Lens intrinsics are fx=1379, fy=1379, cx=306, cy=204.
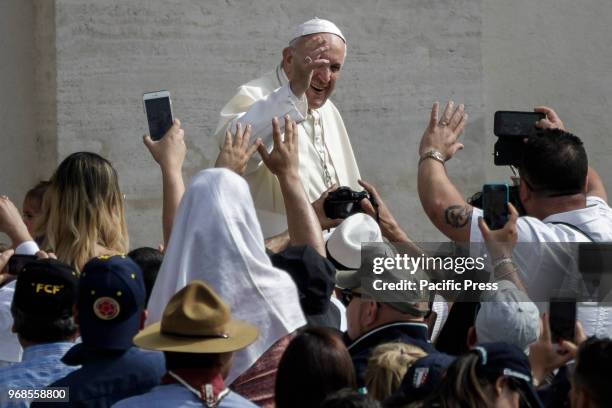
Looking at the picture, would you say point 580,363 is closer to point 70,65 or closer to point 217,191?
point 217,191

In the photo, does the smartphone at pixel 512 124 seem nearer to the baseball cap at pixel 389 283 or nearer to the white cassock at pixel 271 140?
the baseball cap at pixel 389 283

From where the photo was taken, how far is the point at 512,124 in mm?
5133

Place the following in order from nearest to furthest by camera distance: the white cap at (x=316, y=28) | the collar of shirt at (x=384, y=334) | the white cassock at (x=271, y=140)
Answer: the collar of shirt at (x=384, y=334)
the white cassock at (x=271, y=140)
the white cap at (x=316, y=28)

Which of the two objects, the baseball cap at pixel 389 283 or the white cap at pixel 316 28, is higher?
the white cap at pixel 316 28

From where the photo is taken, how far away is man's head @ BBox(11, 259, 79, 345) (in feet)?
13.2

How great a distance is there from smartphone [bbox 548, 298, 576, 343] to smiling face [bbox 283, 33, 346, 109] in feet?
8.94

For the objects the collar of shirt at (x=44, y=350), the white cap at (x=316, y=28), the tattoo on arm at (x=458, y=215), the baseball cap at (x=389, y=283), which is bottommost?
the collar of shirt at (x=44, y=350)

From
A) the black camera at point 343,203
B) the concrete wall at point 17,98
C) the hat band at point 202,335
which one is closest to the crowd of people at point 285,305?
the hat band at point 202,335

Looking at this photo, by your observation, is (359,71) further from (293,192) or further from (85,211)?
(85,211)

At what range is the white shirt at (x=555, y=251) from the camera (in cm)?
444

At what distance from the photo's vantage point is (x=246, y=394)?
4039mm

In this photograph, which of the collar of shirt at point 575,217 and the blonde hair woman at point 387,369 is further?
the collar of shirt at point 575,217

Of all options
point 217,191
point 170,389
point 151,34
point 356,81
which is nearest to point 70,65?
point 151,34

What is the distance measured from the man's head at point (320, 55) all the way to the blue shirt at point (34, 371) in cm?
286
